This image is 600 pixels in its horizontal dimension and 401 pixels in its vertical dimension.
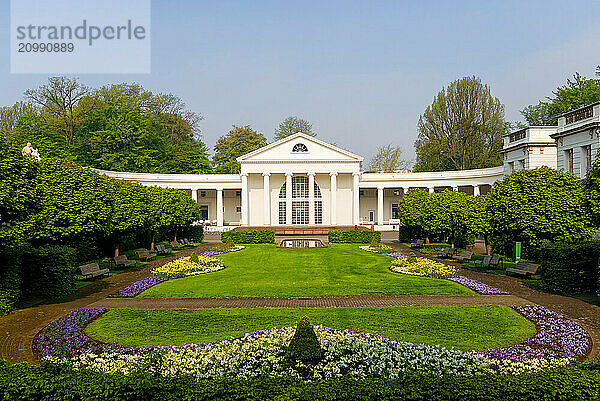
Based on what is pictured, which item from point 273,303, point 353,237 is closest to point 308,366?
point 273,303

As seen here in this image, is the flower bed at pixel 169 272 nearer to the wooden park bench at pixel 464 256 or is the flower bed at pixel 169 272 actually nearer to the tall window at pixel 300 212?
the wooden park bench at pixel 464 256

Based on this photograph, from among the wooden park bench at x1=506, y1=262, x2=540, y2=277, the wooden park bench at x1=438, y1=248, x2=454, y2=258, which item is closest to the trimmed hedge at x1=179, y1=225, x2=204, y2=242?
the wooden park bench at x1=438, y1=248, x2=454, y2=258

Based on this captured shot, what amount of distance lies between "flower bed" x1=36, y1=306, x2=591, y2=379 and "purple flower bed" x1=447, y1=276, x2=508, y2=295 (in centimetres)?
495

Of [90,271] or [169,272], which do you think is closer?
[90,271]

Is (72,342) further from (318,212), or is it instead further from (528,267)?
(318,212)

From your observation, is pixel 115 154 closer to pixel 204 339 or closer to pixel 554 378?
pixel 204 339

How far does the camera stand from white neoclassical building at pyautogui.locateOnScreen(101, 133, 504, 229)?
177 feet

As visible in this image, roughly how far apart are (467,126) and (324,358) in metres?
58.8

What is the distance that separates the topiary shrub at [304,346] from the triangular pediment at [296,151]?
45.0m

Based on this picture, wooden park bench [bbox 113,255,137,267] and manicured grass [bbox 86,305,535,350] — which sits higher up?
wooden park bench [bbox 113,255,137,267]

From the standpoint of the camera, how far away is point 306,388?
6.33m

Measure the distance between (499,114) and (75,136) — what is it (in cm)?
5725

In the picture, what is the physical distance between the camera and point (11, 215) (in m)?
13.1

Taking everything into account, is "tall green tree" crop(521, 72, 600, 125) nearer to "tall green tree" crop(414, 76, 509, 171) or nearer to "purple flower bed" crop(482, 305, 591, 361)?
"tall green tree" crop(414, 76, 509, 171)
